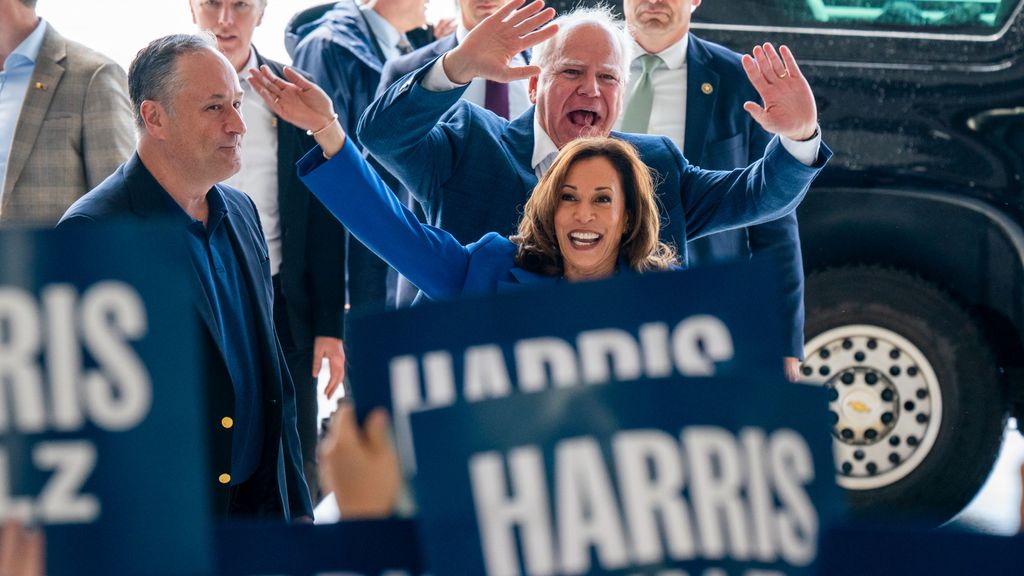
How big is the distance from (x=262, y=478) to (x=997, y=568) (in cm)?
170

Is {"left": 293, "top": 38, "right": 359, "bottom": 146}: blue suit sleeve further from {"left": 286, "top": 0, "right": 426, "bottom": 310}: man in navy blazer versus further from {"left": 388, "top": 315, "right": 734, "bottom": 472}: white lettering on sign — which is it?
{"left": 388, "top": 315, "right": 734, "bottom": 472}: white lettering on sign

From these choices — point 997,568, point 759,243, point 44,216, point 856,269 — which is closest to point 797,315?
point 759,243

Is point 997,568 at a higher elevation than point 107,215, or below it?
below

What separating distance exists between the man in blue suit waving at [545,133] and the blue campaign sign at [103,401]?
166cm

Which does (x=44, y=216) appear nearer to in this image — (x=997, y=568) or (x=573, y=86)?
(x=573, y=86)

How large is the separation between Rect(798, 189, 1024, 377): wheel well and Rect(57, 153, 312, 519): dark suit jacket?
8.02 ft

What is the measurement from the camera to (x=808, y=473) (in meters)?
1.91

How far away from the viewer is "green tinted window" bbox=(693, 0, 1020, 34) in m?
5.29

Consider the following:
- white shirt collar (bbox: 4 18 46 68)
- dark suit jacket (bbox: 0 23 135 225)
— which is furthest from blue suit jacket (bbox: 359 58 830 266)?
white shirt collar (bbox: 4 18 46 68)

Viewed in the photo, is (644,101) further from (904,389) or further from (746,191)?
(904,389)

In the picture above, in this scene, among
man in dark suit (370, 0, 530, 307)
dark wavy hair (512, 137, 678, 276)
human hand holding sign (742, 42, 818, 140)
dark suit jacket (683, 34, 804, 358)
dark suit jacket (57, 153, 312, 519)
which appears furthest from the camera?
man in dark suit (370, 0, 530, 307)

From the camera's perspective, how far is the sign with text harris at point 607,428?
1.86 meters

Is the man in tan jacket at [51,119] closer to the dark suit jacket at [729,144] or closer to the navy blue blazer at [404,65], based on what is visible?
the navy blue blazer at [404,65]

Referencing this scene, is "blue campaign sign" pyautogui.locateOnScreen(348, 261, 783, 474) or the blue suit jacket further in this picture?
the blue suit jacket
